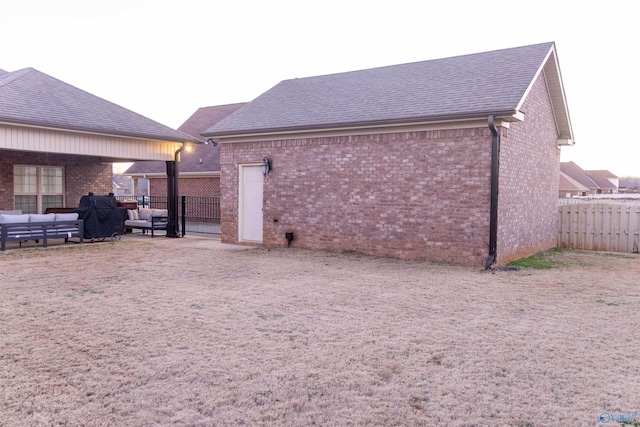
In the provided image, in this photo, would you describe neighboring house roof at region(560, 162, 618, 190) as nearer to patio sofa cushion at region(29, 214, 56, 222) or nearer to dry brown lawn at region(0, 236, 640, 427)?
dry brown lawn at region(0, 236, 640, 427)

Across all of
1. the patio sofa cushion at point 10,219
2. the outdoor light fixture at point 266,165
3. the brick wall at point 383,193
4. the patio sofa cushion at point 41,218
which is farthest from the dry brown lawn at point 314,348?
the outdoor light fixture at point 266,165

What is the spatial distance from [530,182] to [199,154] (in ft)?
58.3

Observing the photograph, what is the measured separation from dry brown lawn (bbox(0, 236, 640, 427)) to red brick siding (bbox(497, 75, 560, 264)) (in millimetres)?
1938

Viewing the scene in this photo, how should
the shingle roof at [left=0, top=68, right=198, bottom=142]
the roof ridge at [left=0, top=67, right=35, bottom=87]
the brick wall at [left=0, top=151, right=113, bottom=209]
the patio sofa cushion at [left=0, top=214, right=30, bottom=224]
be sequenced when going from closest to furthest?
the shingle roof at [left=0, top=68, right=198, bottom=142] → the patio sofa cushion at [left=0, top=214, right=30, bottom=224] → the roof ridge at [left=0, top=67, right=35, bottom=87] → the brick wall at [left=0, top=151, right=113, bottom=209]

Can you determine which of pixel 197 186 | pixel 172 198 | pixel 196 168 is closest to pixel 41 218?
pixel 172 198

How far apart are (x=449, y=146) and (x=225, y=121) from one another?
703 centimetres

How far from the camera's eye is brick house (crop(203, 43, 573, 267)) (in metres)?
10.3

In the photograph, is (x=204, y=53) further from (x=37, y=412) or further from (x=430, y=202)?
(x=37, y=412)

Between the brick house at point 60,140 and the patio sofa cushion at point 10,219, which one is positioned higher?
the brick house at point 60,140

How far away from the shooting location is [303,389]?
3.96 m

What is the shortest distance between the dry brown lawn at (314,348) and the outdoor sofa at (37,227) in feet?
12.1

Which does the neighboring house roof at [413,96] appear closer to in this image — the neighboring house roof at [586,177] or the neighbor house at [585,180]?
the neighbor house at [585,180]

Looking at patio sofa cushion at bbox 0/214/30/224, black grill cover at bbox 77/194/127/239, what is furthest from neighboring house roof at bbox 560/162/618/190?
patio sofa cushion at bbox 0/214/30/224

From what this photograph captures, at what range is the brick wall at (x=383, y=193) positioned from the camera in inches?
408
